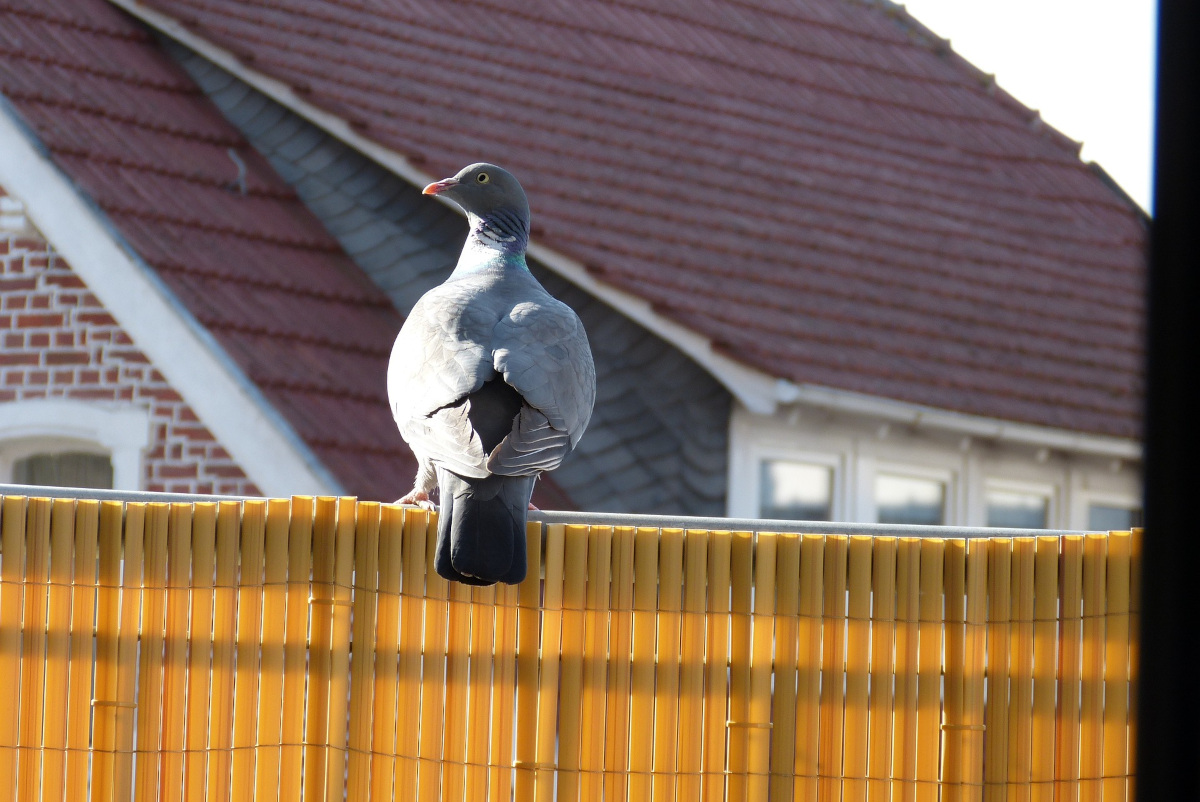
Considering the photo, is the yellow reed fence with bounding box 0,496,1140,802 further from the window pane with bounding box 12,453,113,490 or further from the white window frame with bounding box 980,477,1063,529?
the white window frame with bounding box 980,477,1063,529

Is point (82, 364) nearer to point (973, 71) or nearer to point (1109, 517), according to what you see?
point (1109, 517)

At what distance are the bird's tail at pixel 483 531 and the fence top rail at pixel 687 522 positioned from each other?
0.07 metres

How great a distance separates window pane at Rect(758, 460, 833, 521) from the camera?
9.03 meters

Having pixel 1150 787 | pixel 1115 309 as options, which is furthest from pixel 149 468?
pixel 1150 787

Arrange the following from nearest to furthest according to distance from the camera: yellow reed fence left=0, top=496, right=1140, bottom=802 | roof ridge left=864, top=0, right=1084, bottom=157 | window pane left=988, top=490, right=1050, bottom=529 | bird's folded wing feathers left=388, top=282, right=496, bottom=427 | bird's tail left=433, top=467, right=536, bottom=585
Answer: bird's tail left=433, top=467, right=536, bottom=585 → yellow reed fence left=0, top=496, right=1140, bottom=802 → bird's folded wing feathers left=388, top=282, right=496, bottom=427 → window pane left=988, top=490, right=1050, bottom=529 → roof ridge left=864, top=0, right=1084, bottom=157

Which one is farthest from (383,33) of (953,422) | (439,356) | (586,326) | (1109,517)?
(439,356)

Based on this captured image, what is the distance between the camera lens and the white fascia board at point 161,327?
25.3ft

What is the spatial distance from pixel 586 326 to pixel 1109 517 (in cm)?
395

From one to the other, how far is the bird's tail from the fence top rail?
0.24 feet

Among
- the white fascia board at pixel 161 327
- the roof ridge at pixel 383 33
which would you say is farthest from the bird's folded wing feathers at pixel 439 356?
the roof ridge at pixel 383 33

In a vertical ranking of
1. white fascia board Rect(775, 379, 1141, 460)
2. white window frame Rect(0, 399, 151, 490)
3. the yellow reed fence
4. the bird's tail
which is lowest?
the yellow reed fence

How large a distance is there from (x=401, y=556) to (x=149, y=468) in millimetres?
5088

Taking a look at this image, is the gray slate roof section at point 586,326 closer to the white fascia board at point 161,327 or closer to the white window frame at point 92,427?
the white fascia board at point 161,327

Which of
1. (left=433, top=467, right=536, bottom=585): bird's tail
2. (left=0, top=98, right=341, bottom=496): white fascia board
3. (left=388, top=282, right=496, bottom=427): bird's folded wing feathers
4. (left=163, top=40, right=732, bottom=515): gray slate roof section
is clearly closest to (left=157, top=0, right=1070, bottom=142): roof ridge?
(left=163, top=40, right=732, bottom=515): gray slate roof section
